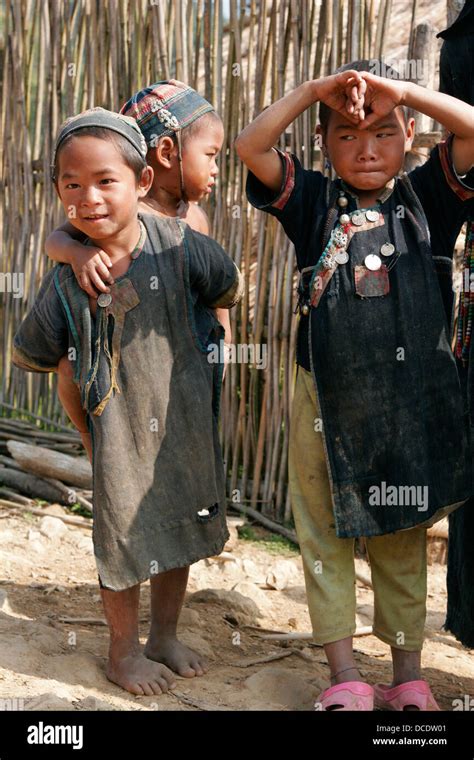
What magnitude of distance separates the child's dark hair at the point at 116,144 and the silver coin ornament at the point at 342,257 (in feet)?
1.90

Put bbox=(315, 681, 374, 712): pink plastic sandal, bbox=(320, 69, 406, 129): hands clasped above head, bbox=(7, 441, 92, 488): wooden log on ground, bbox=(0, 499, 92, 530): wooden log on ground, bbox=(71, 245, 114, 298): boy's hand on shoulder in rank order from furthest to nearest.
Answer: bbox=(7, 441, 92, 488): wooden log on ground → bbox=(0, 499, 92, 530): wooden log on ground → bbox=(71, 245, 114, 298): boy's hand on shoulder → bbox=(315, 681, 374, 712): pink plastic sandal → bbox=(320, 69, 406, 129): hands clasped above head

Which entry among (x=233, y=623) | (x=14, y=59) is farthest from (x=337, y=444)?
(x=14, y=59)

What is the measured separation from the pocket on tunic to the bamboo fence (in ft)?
5.30

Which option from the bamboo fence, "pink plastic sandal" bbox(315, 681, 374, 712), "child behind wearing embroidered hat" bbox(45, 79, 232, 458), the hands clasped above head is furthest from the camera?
the bamboo fence

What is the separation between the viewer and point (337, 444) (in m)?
2.58

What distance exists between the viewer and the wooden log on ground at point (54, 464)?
15.0 ft

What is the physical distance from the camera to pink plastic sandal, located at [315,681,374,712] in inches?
99.3

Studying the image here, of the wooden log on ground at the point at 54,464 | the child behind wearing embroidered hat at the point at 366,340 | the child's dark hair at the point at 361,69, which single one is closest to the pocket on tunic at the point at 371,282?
the child behind wearing embroidered hat at the point at 366,340

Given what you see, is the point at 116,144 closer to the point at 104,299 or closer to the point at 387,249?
the point at 104,299

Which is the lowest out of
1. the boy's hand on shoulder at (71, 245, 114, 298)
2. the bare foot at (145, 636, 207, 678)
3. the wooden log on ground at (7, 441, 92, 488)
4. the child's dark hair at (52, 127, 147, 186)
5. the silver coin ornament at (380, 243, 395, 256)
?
the bare foot at (145, 636, 207, 678)

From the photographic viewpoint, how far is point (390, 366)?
2.55 metres

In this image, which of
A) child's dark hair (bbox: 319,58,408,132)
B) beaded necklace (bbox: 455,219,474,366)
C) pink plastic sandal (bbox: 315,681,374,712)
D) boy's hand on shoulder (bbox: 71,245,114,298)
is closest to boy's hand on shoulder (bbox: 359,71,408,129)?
child's dark hair (bbox: 319,58,408,132)

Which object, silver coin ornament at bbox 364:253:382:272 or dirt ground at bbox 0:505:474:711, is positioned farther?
dirt ground at bbox 0:505:474:711

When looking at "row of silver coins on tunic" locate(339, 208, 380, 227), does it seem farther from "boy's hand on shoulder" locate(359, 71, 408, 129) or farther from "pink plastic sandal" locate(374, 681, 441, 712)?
"pink plastic sandal" locate(374, 681, 441, 712)
